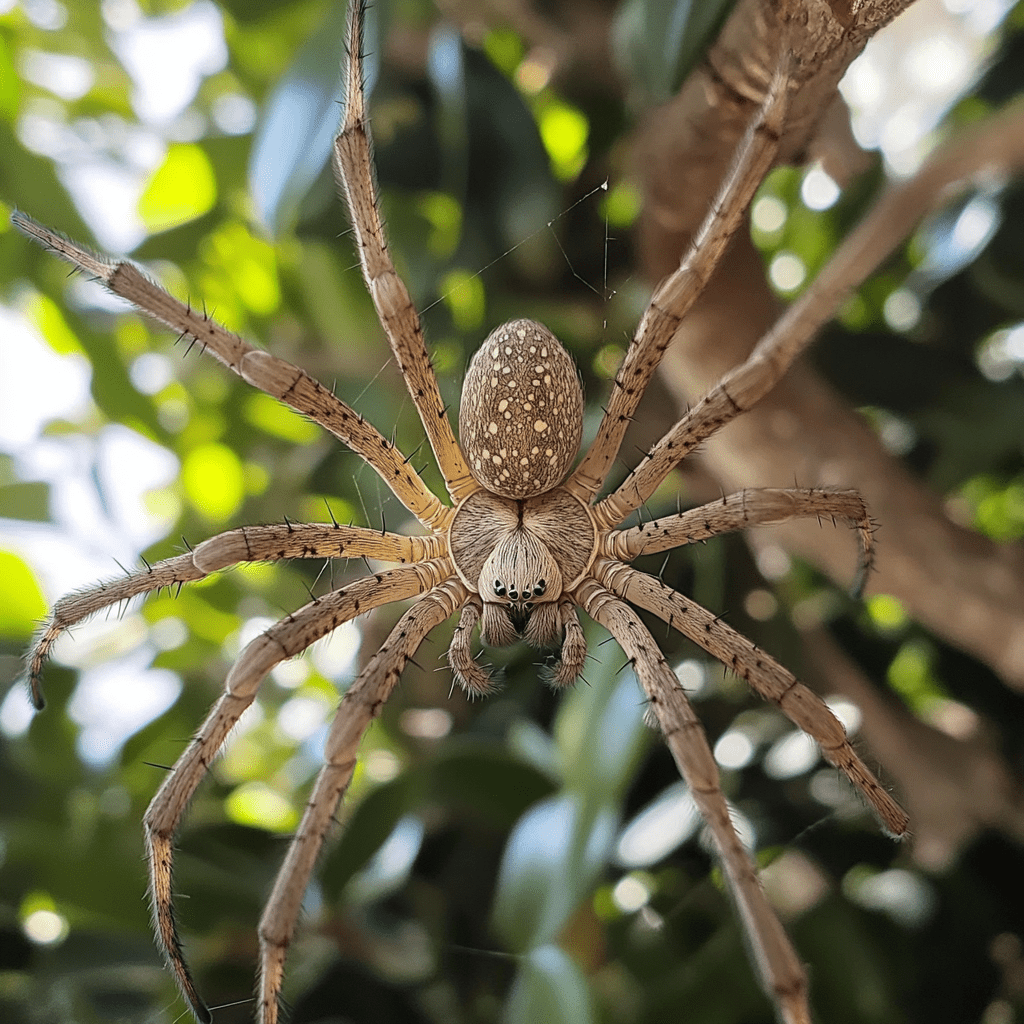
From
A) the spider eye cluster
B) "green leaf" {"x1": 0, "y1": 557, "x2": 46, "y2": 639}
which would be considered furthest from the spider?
"green leaf" {"x1": 0, "y1": 557, "x2": 46, "y2": 639}

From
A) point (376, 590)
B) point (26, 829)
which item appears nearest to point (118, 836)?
point (26, 829)

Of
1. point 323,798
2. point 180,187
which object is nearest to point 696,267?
point 323,798

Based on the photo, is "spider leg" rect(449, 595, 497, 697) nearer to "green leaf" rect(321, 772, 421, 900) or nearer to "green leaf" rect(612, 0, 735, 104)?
"green leaf" rect(321, 772, 421, 900)

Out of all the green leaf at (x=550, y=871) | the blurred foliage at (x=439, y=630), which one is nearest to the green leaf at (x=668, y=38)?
the blurred foliage at (x=439, y=630)

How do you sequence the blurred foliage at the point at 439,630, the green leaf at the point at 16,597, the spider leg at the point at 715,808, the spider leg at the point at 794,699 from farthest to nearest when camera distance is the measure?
1. the green leaf at the point at 16,597
2. the blurred foliage at the point at 439,630
3. the spider leg at the point at 794,699
4. the spider leg at the point at 715,808

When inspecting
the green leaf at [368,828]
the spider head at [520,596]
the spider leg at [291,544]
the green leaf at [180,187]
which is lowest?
the green leaf at [368,828]

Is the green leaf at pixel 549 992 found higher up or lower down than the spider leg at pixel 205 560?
lower down

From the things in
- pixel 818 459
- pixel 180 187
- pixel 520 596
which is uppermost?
pixel 180 187

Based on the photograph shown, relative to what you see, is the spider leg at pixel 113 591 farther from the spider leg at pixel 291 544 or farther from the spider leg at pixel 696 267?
the spider leg at pixel 696 267

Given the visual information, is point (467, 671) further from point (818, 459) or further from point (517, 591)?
point (818, 459)
